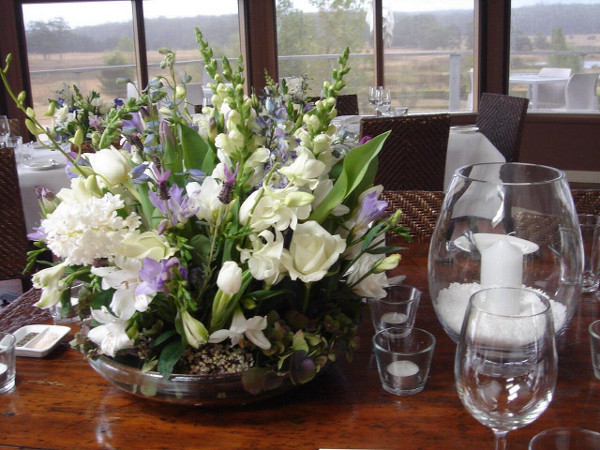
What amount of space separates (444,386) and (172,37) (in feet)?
17.7

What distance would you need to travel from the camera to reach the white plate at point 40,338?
1.10 m

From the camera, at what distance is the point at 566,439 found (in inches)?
31.9

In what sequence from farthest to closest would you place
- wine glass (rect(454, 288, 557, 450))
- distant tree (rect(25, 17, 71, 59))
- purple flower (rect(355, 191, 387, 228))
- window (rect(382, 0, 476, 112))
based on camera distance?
window (rect(382, 0, 476, 112)) → distant tree (rect(25, 17, 71, 59)) → purple flower (rect(355, 191, 387, 228)) → wine glass (rect(454, 288, 557, 450))

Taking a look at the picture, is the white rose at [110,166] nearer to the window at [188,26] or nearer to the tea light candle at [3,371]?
the tea light candle at [3,371]

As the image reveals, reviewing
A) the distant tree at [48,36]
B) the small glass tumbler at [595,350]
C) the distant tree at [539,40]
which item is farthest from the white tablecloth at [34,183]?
the distant tree at [539,40]

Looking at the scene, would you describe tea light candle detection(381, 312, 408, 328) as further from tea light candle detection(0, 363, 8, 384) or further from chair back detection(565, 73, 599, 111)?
chair back detection(565, 73, 599, 111)

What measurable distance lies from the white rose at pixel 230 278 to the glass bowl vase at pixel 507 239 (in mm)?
368

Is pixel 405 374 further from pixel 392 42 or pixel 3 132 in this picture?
pixel 392 42

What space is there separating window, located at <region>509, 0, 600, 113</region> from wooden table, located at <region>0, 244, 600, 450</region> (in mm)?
5216

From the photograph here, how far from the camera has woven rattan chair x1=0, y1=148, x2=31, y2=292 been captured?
2.61 meters

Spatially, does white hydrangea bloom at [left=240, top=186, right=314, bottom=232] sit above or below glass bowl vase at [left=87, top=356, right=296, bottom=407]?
above

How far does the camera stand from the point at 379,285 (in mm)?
998

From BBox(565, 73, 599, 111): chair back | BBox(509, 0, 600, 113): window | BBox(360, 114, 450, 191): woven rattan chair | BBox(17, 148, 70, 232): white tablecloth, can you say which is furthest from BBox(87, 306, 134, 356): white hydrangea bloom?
BBox(565, 73, 599, 111): chair back

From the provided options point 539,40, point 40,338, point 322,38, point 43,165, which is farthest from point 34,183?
point 539,40
